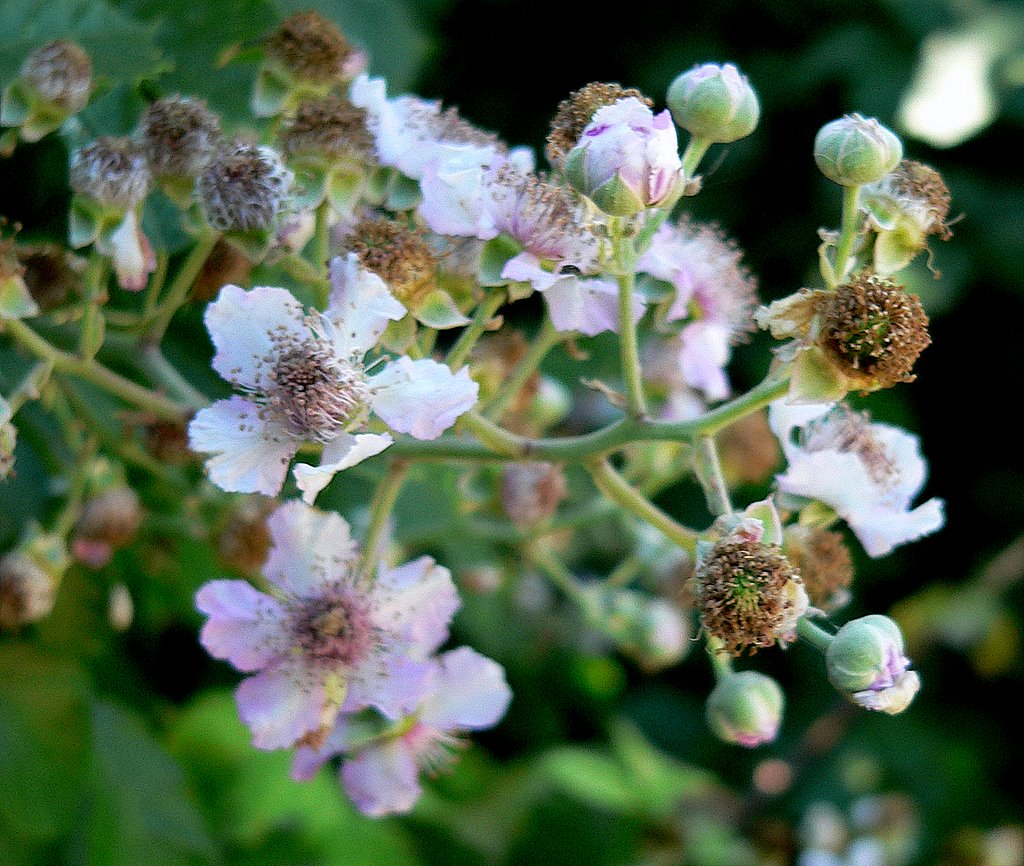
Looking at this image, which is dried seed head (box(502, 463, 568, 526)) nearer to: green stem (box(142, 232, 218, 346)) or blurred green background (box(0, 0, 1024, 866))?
blurred green background (box(0, 0, 1024, 866))

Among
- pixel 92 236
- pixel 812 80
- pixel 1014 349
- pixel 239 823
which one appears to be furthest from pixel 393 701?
pixel 1014 349

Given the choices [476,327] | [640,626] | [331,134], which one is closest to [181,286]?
[331,134]

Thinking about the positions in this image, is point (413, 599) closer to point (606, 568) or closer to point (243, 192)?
point (243, 192)

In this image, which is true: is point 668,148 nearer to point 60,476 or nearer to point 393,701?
point 393,701

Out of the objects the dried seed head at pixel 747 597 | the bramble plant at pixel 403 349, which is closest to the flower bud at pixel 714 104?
the bramble plant at pixel 403 349

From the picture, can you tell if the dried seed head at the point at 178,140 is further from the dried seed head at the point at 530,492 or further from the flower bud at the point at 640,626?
the flower bud at the point at 640,626

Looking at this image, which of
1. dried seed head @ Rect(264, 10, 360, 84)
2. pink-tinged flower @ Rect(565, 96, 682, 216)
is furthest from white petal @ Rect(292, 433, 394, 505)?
dried seed head @ Rect(264, 10, 360, 84)
